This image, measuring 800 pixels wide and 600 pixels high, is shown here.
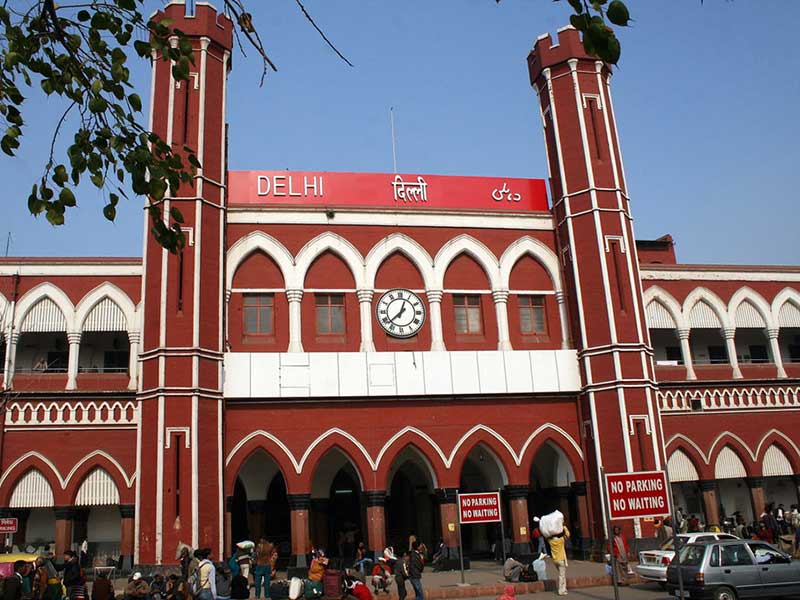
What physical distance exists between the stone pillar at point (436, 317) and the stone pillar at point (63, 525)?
9.77 metres

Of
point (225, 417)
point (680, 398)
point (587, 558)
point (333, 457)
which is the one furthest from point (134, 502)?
point (680, 398)

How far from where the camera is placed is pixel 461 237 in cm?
2230

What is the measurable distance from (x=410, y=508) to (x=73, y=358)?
10455 millimetres

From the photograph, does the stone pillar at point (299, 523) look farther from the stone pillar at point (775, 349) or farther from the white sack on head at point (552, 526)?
the stone pillar at point (775, 349)

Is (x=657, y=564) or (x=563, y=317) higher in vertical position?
(x=563, y=317)

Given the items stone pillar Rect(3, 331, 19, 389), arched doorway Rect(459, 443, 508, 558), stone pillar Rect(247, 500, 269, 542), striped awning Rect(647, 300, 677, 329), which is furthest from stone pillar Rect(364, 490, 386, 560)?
striped awning Rect(647, 300, 677, 329)

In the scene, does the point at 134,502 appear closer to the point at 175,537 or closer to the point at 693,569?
the point at 175,537

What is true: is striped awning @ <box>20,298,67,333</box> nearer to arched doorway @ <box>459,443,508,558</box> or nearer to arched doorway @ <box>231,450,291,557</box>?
arched doorway @ <box>231,450,291,557</box>

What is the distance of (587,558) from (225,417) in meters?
9.64

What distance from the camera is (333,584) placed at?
13148 millimetres

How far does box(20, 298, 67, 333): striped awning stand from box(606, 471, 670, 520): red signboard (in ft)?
51.1

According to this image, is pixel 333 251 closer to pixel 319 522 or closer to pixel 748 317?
pixel 319 522

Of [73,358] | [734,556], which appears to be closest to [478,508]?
[734,556]

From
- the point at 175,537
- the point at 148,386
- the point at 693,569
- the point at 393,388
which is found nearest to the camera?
the point at 693,569
